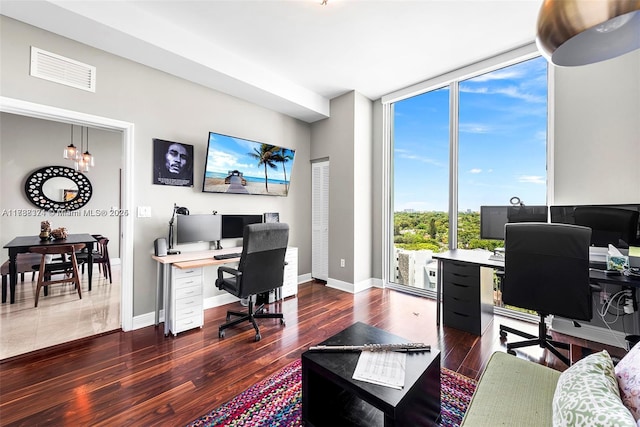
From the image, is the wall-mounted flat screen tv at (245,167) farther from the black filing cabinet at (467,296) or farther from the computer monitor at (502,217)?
the computer monitor at (502,217)

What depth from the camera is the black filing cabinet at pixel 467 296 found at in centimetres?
254

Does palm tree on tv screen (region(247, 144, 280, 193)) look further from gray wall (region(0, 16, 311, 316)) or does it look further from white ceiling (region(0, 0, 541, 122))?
white ceiling (region(0, 0, 541, 122))

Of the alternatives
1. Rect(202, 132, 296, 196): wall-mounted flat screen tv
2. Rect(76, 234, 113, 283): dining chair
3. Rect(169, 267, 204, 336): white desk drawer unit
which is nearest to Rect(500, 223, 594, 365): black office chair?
Rect(169, 267, 204, 336): white desk drawer unit

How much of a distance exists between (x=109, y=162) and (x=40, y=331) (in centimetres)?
416

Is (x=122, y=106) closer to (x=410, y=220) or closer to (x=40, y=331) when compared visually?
(x=40, y=331)

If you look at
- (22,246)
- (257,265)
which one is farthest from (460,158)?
(22,246)

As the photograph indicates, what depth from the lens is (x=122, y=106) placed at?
264 cm

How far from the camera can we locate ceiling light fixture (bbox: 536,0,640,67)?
29.3 inches

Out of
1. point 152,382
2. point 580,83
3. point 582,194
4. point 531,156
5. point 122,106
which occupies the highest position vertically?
point 580,83

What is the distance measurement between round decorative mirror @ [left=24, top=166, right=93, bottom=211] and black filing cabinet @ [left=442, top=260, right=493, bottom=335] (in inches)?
258

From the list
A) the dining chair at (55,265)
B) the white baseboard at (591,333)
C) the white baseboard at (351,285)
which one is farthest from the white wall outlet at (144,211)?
the white baseboard at (591,333)

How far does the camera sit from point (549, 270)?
193cm

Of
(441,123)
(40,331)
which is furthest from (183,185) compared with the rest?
(441,123)

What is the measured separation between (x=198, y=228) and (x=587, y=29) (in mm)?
3323
